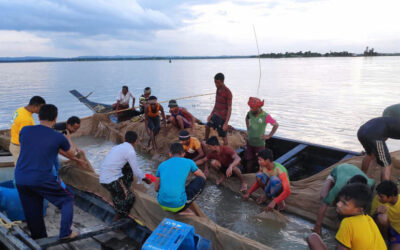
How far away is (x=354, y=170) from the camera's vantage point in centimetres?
323

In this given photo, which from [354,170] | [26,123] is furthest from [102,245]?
[354,170]

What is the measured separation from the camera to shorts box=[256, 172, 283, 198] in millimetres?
3654

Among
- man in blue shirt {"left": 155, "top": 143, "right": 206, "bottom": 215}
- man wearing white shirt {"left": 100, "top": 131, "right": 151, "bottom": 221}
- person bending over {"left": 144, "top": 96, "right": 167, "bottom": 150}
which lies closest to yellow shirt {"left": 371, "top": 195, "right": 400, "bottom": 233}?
man in blue shirt {"left": 155, "top": 143, "right": 206, "bottom": 215}

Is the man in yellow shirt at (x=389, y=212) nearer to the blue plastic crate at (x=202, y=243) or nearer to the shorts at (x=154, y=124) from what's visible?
the blue plastic crate at (x=202, y=243)

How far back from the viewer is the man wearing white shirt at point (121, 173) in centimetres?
322

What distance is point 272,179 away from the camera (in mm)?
3682

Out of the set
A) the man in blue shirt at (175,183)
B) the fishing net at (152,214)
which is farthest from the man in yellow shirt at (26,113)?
the man in blue shirt at (175,183)

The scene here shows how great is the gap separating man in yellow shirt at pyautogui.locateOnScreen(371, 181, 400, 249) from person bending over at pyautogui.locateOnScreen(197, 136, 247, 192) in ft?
6.10

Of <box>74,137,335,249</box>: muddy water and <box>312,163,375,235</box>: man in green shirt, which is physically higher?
<box>312,163,375,235</box>: man in green shirt

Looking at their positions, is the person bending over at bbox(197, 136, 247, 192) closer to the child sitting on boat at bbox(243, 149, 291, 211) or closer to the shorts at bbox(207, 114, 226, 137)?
the child sitting on boat at bbox(243, 149, 291, 211)

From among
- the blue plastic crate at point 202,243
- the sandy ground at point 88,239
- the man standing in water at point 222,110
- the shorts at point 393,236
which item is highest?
the man standing in water at point 222,110

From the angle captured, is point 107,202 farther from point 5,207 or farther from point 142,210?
point 5,207

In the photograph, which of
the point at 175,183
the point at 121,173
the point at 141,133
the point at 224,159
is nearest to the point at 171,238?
the point at 175,183

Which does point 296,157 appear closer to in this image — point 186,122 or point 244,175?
point 244,175
